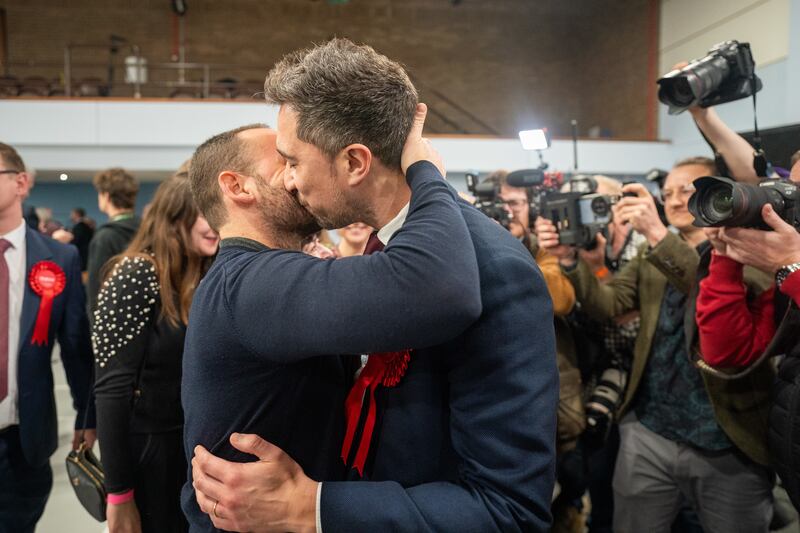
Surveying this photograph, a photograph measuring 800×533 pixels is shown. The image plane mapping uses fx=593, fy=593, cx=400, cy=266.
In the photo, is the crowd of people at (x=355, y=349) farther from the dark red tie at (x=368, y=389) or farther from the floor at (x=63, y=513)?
the floor at (x=63, y=513)

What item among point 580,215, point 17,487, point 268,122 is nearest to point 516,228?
point 580,215

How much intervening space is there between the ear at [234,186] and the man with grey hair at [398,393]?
0.13 m

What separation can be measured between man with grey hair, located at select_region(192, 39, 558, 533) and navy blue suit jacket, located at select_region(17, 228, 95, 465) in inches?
46.7

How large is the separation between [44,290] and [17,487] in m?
0.60

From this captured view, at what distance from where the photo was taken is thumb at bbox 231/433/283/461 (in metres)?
0.85

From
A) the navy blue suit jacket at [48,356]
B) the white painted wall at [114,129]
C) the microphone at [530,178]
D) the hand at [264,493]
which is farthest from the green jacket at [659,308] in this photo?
the white painted wall at [114,129]

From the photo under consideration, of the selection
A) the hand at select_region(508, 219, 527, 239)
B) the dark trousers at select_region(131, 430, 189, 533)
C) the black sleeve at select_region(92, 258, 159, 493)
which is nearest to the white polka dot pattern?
the black sleeve at select_region(92, 258, 159, 493)

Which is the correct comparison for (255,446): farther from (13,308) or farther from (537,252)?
(537,252)

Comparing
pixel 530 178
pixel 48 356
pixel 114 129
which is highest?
pixel 114 129

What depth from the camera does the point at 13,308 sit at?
1.81 meters

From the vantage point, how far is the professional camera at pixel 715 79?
169cm

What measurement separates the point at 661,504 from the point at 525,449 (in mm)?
1352

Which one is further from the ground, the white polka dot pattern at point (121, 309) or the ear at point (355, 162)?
the ear at point (355, 162)

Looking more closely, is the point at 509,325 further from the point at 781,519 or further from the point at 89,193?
the point at 89,193
